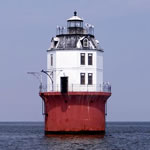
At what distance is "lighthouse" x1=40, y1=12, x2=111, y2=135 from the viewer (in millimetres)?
79438

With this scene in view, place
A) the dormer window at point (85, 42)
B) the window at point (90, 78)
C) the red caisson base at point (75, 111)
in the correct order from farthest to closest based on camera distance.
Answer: the dormer window at point (85, 42)
the window at point (90, 78)
the red caisson base at point (75, 111)

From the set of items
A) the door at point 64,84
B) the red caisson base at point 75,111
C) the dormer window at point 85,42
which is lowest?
the red caisson base at point 75,111

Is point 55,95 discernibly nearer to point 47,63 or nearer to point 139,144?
point 47,63

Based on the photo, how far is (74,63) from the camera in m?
80.4

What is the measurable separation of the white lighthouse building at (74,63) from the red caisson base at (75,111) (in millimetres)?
1048

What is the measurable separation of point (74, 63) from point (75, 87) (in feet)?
8.83

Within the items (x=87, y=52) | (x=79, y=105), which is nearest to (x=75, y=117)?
(x=79, y=105)

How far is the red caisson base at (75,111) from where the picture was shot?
260 feet

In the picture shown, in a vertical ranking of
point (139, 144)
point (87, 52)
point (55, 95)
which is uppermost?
point (87, 52)

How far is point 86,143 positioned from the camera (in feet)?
237

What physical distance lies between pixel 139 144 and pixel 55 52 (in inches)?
573

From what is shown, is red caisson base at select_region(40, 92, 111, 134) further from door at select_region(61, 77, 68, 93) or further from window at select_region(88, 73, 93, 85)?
window at select_region(88, 73, 93, 85)

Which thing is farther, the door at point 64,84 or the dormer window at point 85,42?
the dormer window at point 85,42

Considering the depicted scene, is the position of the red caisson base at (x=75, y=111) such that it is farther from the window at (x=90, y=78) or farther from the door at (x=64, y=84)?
the window at (x=90, y=78)
